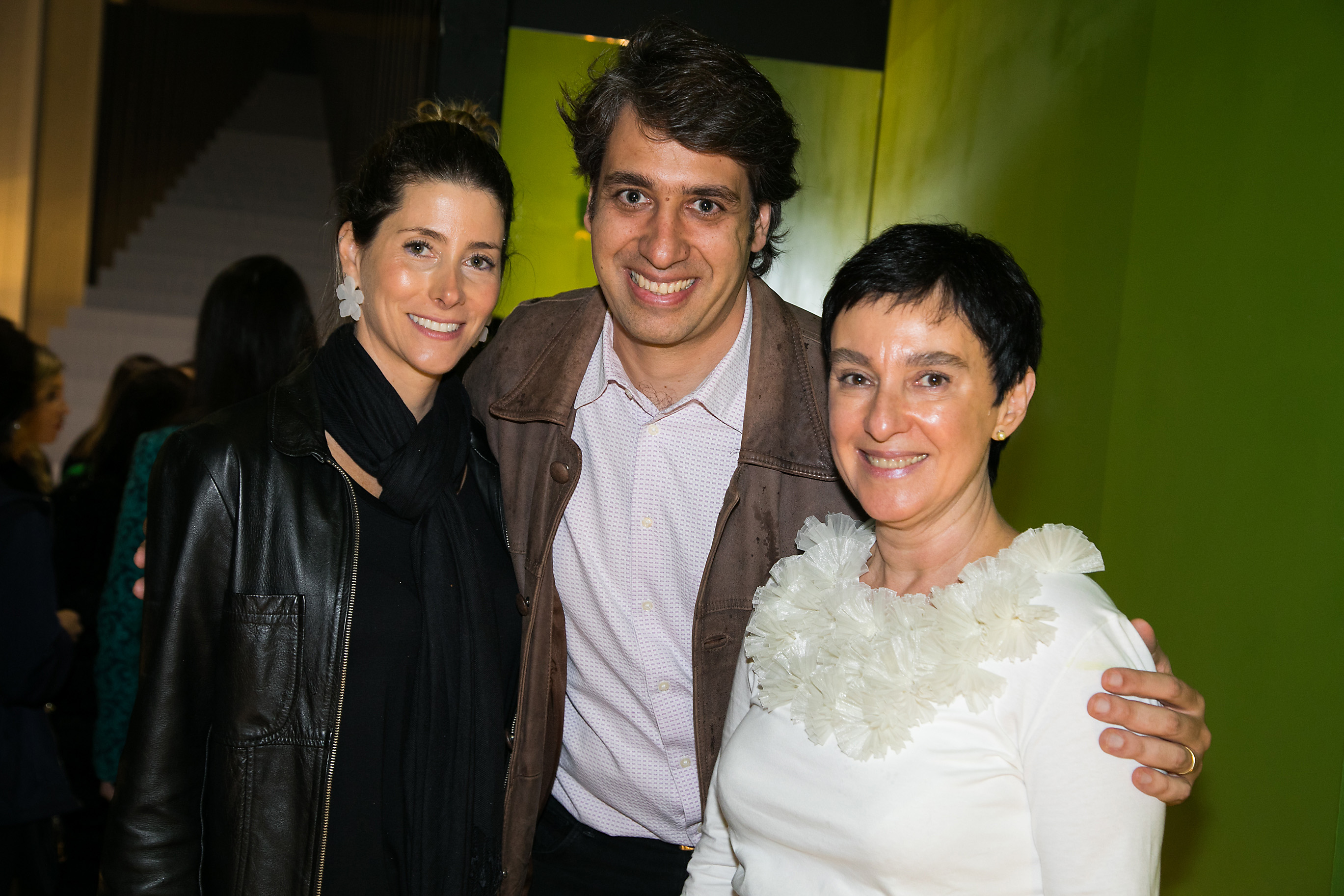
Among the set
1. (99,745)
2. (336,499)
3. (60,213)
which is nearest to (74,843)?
(99,745)

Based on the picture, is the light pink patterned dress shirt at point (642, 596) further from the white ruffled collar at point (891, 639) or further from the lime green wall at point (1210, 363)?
the lime green wall at point (1210, 363)

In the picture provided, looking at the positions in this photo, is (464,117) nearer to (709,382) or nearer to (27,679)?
(709,382)

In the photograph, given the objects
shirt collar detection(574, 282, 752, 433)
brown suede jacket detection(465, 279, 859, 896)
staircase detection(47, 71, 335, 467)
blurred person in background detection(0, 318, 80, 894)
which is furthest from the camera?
staircase detection(47, 71, 335, 467)

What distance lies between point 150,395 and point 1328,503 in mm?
3524

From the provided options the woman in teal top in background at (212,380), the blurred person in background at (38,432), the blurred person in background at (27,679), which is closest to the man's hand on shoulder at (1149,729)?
the woman in teal top in background at (212,380)

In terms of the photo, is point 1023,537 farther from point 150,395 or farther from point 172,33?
point 172,33

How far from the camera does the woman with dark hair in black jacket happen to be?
5.65 ft

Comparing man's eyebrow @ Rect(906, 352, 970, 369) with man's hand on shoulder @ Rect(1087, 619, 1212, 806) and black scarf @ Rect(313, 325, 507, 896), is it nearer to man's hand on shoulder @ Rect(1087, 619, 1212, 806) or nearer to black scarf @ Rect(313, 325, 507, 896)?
man's hand on shoulder @ Rect(1087, 619, 1212, 806)

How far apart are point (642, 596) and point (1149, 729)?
105cm

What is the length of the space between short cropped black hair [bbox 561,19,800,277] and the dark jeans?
139 cm

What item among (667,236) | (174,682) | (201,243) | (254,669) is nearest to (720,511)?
(667,236)

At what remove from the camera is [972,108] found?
3.65m

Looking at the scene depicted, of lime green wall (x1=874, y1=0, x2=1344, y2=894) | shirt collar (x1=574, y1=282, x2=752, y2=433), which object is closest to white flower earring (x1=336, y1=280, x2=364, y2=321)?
shirt collar (x1=574, y1=282, x2=752, y2=433)

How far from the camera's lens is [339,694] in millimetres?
1775
